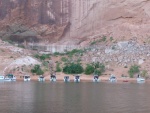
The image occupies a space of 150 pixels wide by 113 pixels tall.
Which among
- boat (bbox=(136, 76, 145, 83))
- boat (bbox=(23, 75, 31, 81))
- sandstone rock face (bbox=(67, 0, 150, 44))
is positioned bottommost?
boat (bbox=(136, 76, 145, 83))

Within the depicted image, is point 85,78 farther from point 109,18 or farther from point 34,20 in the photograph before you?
point 34,20

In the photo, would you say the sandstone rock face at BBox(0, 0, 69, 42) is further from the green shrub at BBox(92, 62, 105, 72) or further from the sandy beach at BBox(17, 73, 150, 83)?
the sandy beach at BBox(17, 73, 150, 83)

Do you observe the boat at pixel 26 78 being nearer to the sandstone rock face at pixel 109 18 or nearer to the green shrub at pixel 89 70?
the green shrub at pixel 89 70

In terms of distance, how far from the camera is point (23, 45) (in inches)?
2869

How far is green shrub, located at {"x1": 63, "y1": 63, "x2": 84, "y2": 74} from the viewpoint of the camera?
63.8 metres

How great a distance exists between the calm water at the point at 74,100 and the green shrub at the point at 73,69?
18364 mm

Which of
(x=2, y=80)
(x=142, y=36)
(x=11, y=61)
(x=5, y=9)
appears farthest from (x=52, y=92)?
(x=5, y=9)

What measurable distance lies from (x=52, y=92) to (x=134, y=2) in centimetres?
3267

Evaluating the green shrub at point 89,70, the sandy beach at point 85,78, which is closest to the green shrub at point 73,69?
the green shrub at point 89,70

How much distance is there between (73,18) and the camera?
7406 cm

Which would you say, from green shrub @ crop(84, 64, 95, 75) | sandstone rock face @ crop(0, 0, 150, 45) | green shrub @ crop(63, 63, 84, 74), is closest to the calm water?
green shrub @ crop(84, 64, 95, 75)

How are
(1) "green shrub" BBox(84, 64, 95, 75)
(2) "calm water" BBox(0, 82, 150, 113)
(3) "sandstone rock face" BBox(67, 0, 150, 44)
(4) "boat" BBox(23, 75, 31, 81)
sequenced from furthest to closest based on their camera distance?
1. (3) "sandstone rock face" BBox(67, 0, 150, 44)
2. (1) "green shrub" BBox(84, 64, 95, 75)
3. (4) "boat" BBox(23, 75, 31, 81)
4. (2) "calm water" BBox(0, 82, 150, 113)

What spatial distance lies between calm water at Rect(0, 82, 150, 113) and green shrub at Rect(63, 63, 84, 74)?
18.4m

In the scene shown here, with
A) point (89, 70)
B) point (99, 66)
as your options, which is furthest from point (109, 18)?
point (89, 70)
